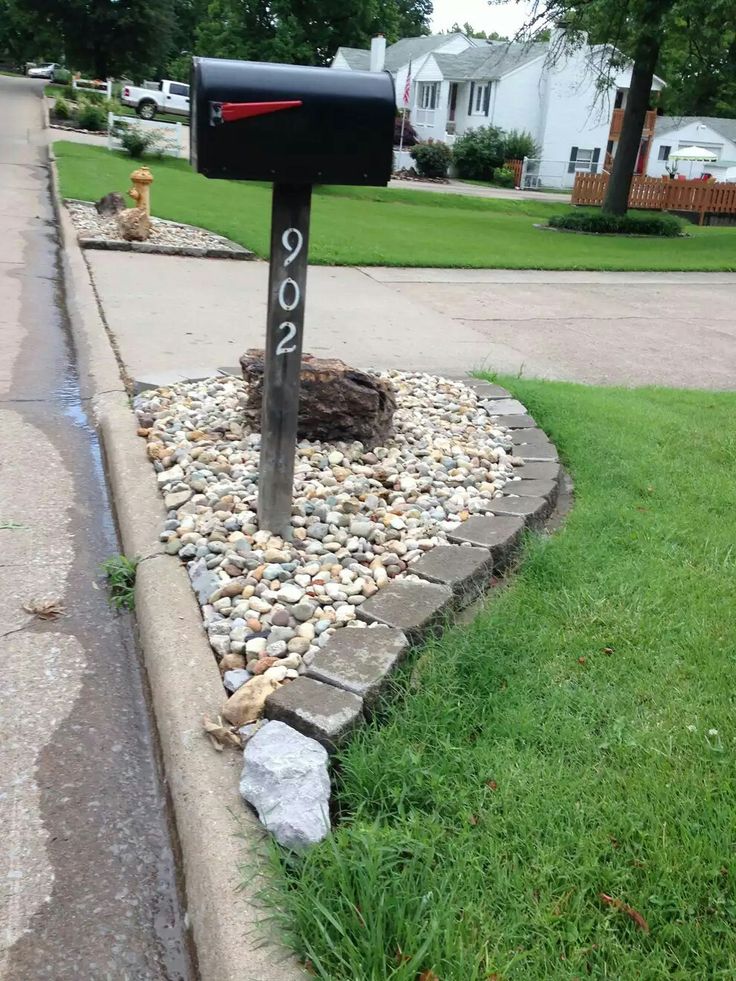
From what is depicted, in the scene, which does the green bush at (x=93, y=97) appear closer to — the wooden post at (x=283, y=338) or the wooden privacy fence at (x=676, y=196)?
the wooden privacy fence at (x=676, y=196)

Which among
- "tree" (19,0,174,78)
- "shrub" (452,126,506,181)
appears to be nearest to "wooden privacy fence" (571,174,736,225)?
"shrub" (452,126,506,181)

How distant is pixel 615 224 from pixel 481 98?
2980 cm

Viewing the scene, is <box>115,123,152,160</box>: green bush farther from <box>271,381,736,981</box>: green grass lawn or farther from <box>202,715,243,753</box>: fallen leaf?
<box>202,715,243,753</box>: fallen leaf

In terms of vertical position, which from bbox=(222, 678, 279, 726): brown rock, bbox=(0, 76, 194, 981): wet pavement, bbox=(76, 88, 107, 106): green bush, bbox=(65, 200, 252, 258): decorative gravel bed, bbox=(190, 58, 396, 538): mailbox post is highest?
bbox=(76, 88, 107, 106): green bush

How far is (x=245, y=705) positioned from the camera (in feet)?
8.32

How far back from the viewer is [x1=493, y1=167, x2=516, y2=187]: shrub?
4103 centimetres

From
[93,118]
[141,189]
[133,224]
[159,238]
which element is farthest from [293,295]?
[93,118]

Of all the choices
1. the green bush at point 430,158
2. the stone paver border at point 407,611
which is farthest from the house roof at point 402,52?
the stone paver border at point 407,611

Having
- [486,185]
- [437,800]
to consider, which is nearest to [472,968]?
[437,800]

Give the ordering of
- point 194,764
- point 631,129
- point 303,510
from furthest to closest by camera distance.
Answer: point 631,129 → point 303,510 → point 194,764

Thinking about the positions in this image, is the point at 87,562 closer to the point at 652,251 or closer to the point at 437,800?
the point at 437,800

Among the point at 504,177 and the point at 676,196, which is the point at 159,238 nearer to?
the point at 676,196

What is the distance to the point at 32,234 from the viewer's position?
464 inches

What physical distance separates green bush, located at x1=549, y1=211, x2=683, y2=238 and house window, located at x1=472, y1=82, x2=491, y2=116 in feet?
92.9
